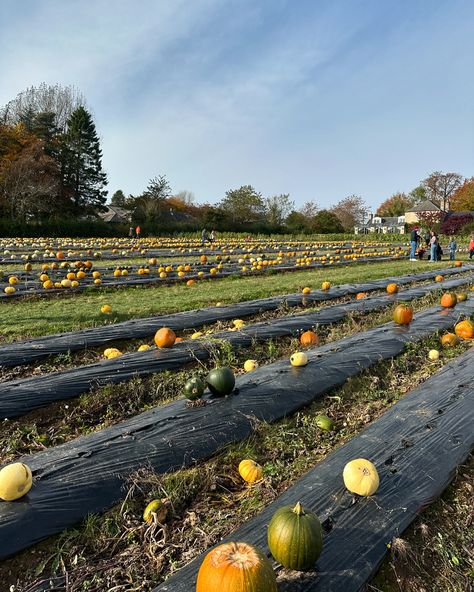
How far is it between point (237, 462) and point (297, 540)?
141 centimetres

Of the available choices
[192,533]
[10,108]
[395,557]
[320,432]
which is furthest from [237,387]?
[10,108]

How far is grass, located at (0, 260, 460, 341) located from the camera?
725 centimetres

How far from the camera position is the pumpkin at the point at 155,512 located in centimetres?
259

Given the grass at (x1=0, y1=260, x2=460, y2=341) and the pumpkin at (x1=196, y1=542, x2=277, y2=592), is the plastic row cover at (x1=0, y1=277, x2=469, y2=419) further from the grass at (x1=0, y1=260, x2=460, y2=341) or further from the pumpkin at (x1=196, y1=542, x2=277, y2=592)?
the pumpkin at (x1=196, y1=542, x2=277, y2=592)

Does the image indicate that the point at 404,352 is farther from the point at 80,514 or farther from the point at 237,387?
the point at 80,514

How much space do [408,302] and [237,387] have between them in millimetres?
7257

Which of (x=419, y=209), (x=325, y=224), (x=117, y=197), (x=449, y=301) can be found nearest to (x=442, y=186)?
(x=419, y=209)

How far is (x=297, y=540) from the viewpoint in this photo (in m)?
1.95

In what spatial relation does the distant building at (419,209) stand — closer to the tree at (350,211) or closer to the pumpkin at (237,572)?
the tree at (350,211)

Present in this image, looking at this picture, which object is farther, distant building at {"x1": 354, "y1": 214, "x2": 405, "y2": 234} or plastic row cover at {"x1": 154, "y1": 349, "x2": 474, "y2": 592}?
distant building at {"x1": 354, "y1": 214, "x2": 405, "y2": 234}

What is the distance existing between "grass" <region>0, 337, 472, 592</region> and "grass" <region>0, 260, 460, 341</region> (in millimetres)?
4571

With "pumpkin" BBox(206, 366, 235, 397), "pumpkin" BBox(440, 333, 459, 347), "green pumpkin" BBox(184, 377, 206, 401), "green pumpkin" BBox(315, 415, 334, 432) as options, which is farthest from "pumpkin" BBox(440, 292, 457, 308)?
"green pumpkin" BBox(184, 377, 206, 401)

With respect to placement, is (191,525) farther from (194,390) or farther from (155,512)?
(194,390)

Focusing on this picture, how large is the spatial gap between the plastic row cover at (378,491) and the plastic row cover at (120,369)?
248cm
